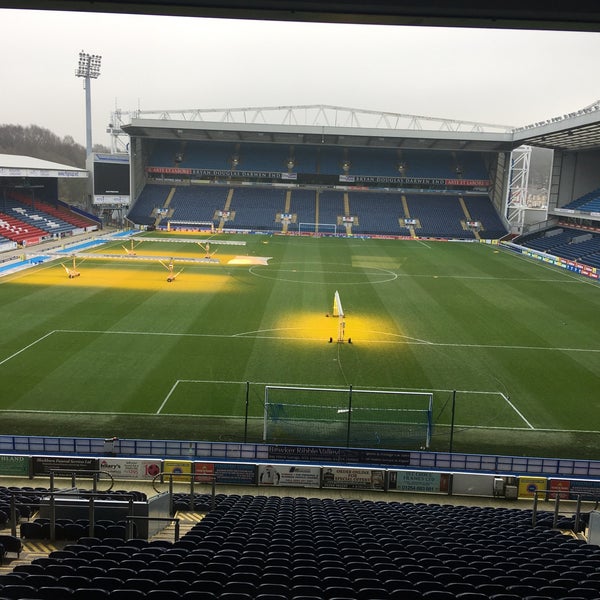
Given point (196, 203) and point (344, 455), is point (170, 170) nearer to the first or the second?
point (196, 203)

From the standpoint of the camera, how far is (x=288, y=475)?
18578 millimetres

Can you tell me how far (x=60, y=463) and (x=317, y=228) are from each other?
74.3m

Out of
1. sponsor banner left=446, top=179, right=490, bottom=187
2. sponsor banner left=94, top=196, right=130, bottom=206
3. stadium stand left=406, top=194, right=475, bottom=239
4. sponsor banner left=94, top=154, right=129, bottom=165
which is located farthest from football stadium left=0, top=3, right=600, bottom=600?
sponsor banner left=446, top=179, right=490, bottom=187

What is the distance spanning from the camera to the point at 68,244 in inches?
2608

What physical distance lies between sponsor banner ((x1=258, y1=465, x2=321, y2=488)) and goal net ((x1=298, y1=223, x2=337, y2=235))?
72.3m

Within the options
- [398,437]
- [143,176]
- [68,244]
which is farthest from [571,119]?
[143,176]

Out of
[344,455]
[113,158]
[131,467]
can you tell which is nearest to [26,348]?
[131,467]

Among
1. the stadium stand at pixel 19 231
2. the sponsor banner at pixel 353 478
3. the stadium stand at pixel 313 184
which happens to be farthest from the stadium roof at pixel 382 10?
the stadium stand at pixel 313 184

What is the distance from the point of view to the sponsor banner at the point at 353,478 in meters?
18.7

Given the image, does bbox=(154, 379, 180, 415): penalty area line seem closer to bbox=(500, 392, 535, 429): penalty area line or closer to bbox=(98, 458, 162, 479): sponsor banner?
bbox=(98, 458, 162, 479): sponsor banner

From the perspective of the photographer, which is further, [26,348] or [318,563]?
[26,348]

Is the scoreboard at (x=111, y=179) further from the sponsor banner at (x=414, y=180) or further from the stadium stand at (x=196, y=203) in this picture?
the sponsor banner at (x=414, y=180)

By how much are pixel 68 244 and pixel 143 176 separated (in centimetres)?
3566

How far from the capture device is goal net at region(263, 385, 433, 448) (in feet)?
69.6
